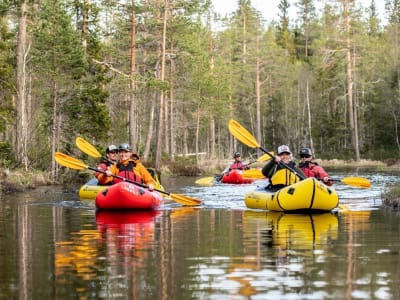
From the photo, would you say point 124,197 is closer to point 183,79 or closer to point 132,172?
point 132,172

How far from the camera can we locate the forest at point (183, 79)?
29656 millimetres

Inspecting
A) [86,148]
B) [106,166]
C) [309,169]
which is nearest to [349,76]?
[86,148]

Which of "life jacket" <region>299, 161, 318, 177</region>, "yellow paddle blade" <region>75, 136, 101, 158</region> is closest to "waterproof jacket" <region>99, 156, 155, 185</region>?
"yellow paddle blade" <region>75, 136, 101, 158</region>

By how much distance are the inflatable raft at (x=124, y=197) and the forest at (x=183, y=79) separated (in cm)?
963

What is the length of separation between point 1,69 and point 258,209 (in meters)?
14.5

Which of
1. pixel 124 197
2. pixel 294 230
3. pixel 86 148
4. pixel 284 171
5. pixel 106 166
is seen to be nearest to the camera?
pixel 294 230

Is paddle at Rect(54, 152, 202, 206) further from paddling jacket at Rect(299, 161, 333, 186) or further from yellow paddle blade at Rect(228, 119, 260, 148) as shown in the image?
Result: paddling jacket at Rect(299, 161, 333, 186)

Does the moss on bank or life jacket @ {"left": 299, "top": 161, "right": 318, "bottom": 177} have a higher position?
life jacket @ {"left": 299, "top": 161, "right": 318, "bottom": 177}

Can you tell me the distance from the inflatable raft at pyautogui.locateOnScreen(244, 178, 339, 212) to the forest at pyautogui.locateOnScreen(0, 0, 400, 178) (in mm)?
12280

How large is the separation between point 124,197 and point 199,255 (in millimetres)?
7617

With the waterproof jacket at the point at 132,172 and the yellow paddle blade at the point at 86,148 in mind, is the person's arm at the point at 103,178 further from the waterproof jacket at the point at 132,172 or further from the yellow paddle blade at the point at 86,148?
the yellow paddle blade at the point at 86,148

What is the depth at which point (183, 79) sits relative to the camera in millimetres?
53094

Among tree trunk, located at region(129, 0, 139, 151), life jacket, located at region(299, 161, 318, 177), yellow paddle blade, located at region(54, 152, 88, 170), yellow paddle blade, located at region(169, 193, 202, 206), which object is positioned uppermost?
tree trunk, located at region(129, 0, 139, 151)

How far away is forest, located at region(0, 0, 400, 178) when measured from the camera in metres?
29.7
